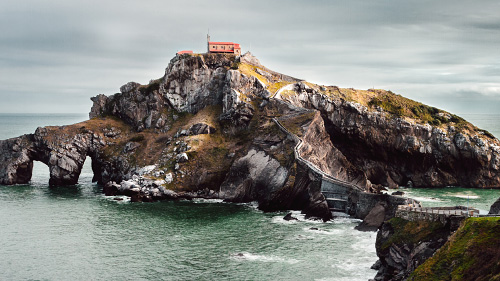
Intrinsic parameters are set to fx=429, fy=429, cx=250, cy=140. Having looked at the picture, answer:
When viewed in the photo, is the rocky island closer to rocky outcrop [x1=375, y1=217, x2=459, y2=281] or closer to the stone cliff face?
the stone cliff face

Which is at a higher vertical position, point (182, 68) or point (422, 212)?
point (182, 68)

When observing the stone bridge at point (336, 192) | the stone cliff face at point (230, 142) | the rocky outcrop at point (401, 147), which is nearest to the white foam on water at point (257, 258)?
the stone bridge at point (336, 192)

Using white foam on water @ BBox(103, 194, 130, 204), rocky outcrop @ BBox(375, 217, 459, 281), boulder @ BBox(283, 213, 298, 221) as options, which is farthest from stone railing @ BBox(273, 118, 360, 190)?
white foam on water @ BBox(103, 194, 130, 204)

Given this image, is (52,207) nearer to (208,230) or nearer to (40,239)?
(40,239)

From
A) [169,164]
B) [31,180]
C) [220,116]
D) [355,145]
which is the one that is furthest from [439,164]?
[31,180]

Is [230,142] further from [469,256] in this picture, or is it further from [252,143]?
[469,256]

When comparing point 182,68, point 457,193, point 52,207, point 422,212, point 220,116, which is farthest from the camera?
point 182,68
